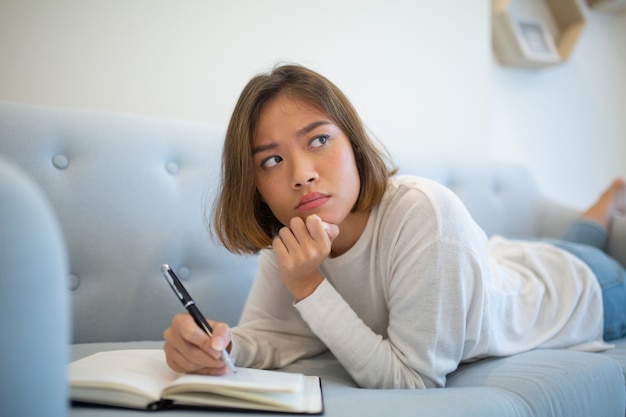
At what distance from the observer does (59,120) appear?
42.7 inches

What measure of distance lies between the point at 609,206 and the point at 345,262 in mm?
1299

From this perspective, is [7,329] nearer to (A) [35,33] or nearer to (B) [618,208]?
(A) [35,33]

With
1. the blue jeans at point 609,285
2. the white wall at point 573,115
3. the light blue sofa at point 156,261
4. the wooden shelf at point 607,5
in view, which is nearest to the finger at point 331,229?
the light blue sofa at point 156,261

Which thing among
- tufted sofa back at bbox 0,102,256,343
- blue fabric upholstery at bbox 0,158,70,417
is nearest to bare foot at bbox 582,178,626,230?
tufted sofa back at bbox 0,102,256,343

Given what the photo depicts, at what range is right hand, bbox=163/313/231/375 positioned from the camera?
0.67 metres

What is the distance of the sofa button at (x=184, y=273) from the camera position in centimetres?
119

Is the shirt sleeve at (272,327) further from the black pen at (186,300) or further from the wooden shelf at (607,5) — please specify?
the wooden shelf at (607,5)

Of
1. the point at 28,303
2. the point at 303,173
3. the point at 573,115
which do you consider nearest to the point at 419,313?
the point at 303,173

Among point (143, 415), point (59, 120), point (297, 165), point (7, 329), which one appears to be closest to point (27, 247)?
point (7, 329)

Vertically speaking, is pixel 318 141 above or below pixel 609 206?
above

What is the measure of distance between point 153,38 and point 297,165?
775 mm

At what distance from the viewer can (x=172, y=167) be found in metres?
1.21

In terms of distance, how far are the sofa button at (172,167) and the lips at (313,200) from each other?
18.7 inches

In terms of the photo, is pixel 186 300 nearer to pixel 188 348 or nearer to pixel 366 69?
pixel 188 348
